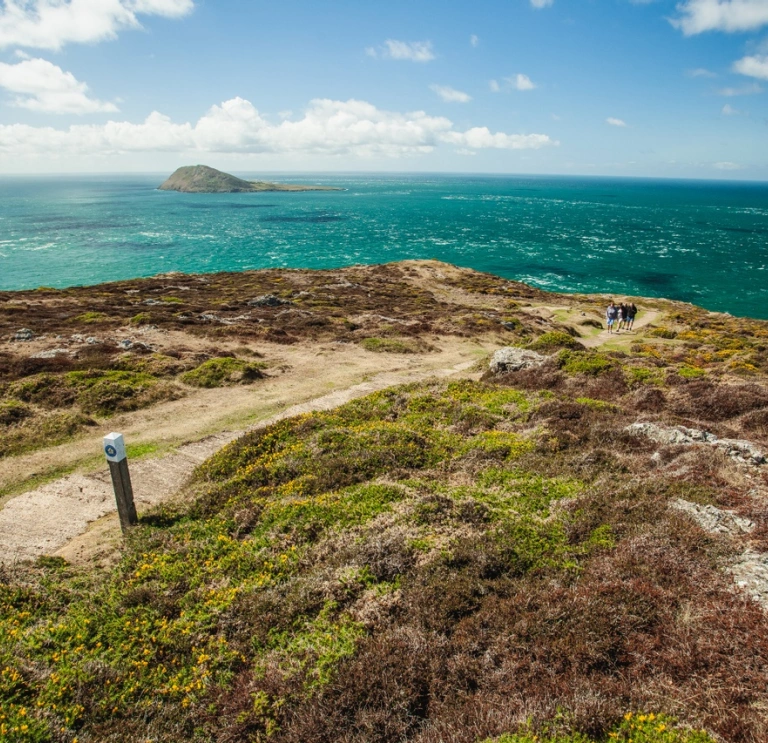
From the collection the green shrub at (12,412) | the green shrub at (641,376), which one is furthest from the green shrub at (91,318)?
the green shrub at (641,376)

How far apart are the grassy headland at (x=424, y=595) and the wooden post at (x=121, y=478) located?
23.8 inches

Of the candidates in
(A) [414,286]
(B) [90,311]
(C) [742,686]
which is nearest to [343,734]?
(C) [742,686]

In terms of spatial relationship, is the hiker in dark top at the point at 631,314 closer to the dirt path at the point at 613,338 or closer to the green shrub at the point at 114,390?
the dirt path at the point at 613,338

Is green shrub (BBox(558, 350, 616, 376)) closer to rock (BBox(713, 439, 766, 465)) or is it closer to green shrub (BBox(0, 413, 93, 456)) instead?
rock (BBox(713, 439, 766, 465))

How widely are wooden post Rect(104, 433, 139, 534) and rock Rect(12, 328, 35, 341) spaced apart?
74.5 feet

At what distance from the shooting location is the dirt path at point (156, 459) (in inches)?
402

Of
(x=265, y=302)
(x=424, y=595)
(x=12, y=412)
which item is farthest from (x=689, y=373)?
(x=265, y=302)

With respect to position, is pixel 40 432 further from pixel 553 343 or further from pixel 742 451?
pixel 553 343

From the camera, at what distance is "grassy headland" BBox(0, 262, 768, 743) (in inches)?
211

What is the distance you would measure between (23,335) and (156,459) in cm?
1926

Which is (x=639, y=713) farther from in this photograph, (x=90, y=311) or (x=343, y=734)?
(x=90, y=311)

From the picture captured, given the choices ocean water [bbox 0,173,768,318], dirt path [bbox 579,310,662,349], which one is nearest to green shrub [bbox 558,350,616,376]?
dirt path [bbox 579,310,662,349]

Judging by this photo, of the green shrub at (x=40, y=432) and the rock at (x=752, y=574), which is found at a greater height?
the rock at (x=752, y=574)

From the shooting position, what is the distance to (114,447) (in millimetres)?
9688
